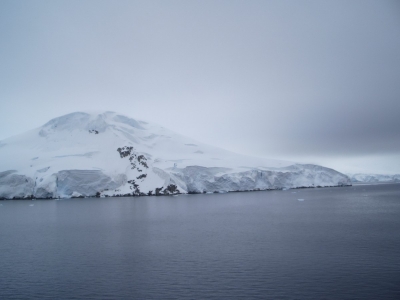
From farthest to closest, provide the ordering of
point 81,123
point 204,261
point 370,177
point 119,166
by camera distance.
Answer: point 370,177 < point 81,123 < point 119,166 < point 204,261

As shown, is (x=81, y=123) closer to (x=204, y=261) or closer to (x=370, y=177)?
(x=204, y=261)

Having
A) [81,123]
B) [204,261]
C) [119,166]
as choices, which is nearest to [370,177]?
[119,166]

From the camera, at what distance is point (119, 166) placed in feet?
200

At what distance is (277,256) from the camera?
13359mm

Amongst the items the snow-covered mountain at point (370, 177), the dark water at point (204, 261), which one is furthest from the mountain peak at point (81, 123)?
the snow-covered mountain at point (370, 177)

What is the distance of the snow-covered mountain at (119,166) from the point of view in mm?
54219

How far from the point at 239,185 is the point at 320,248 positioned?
179 feet

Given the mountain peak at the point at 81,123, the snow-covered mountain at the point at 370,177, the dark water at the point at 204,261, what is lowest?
the dark water at the point at 204,261

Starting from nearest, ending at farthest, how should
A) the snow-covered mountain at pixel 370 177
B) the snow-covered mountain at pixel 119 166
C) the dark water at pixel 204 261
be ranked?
1. the dark water at pixel 204 261
2. the snow-covered mountain at pixel 119 166
3. the snow-covered mountain at pixel 370 177

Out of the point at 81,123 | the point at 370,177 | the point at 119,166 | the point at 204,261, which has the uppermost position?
the point at 81,123

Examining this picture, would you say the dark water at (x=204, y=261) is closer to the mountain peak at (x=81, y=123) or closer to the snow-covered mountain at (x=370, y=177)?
the mountain peak at (x=81, y=123)

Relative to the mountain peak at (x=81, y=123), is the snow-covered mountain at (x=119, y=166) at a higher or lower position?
lower

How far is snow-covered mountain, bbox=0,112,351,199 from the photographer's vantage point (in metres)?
54.2

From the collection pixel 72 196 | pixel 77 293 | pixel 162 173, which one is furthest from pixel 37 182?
pixel 77 293
